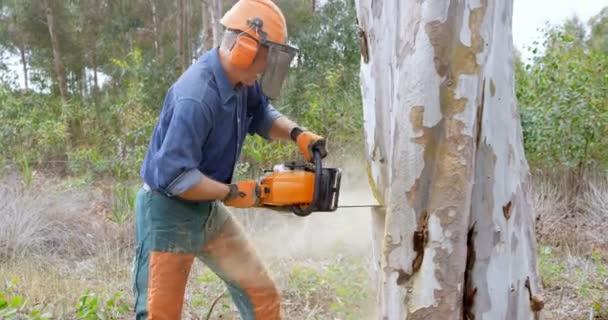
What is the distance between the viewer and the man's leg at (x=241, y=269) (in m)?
3.02

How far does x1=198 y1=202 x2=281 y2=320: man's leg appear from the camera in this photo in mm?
3021

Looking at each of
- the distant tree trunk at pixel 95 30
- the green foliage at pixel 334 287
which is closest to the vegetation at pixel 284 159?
→ the green foliage at pixel 334 287

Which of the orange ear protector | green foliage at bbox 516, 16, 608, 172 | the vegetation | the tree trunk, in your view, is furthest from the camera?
green foliage at bbox 516, 16, 608, 172

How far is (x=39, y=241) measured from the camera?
5699 mm

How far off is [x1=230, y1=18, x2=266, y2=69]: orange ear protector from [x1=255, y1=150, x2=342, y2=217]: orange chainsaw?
1.84ft

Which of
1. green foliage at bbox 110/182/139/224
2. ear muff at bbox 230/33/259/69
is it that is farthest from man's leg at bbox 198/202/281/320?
green foliage at bbox 110/182/139/224

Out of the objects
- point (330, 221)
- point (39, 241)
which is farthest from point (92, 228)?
point (330, 221)

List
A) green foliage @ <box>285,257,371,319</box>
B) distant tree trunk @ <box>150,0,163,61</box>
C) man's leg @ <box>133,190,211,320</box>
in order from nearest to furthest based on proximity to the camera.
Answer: man's leg @ <box>133,190,211,320</box> < green foliage @ <box>285,257,371,319</box> < distant tree trunk @ <box>150,0,163,61</box>

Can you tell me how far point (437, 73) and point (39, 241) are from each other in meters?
4.95

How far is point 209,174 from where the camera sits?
112 inches

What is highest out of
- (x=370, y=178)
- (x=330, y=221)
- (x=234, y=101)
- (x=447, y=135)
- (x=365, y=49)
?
(x=365, y=49)

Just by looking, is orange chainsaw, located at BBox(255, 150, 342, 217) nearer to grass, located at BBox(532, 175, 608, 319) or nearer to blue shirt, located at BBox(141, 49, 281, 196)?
blue shirt, located at BBox(141, 49, 281, 196)

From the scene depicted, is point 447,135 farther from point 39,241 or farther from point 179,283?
point 39,241

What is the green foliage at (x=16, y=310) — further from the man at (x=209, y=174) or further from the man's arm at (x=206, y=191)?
the man's arm at (x=206, y=191)
